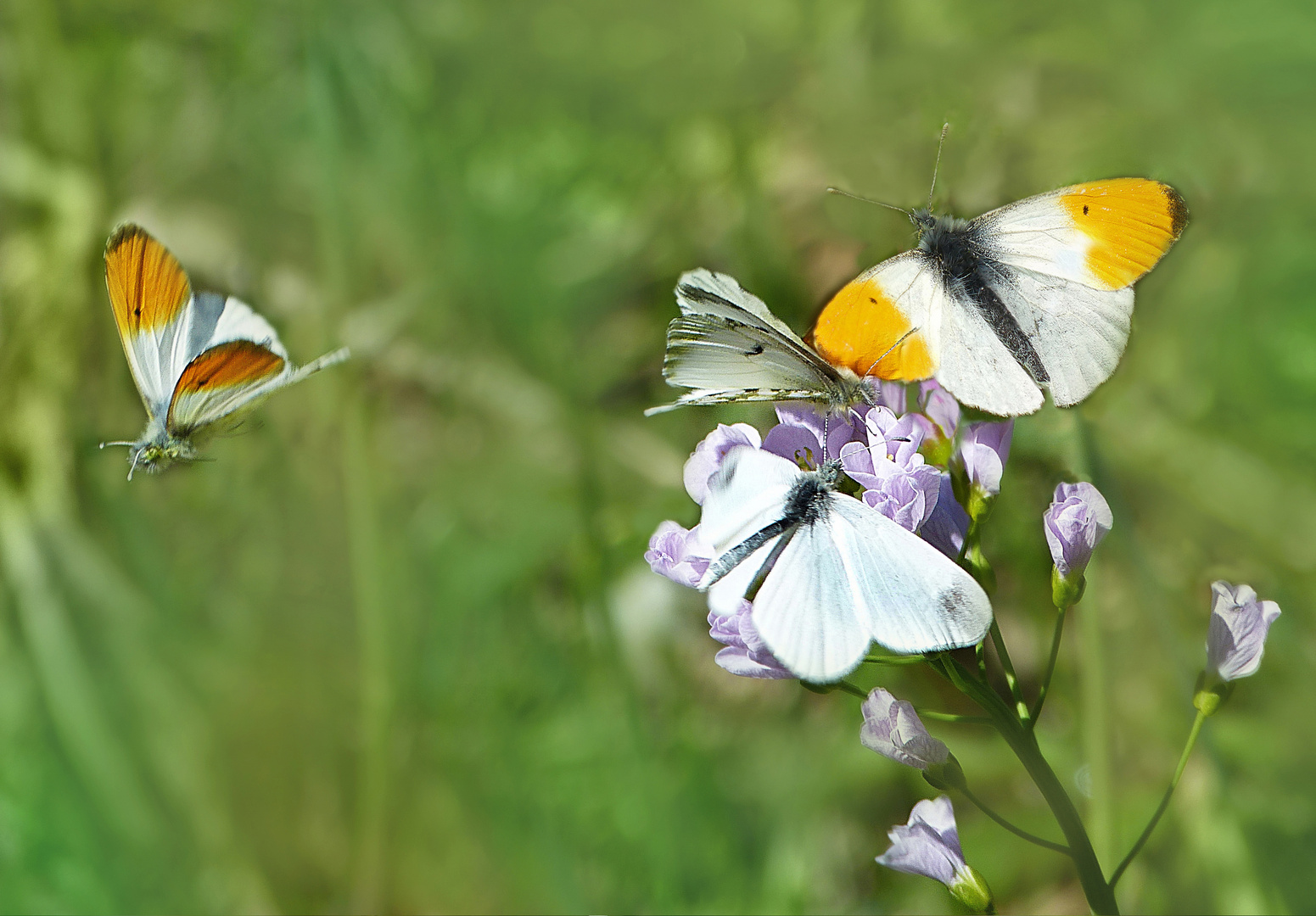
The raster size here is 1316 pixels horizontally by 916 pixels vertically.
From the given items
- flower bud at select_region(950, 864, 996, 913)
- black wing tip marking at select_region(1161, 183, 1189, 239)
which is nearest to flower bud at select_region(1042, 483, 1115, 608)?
flower bud at select_region(950, 864, 996, 913)

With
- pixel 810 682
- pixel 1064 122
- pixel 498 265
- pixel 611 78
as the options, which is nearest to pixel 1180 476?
pixel 1064 122

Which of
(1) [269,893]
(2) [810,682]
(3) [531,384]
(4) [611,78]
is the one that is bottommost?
(1) [269,893]

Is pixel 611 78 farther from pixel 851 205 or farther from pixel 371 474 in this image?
pixel 371 474

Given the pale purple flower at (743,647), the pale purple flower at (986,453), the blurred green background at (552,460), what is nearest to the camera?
the pale purple flower at (743,647)

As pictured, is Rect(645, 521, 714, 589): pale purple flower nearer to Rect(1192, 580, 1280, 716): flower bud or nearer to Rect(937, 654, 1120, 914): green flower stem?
Rect(937, 654, 1120, 914): green flower stem

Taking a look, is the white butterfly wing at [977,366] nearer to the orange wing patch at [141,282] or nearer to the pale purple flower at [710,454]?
the pale purple flower at [710,454]

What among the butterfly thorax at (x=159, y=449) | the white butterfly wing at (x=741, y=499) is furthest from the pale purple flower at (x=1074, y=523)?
the butterfly thorax at (x=159, y=449)

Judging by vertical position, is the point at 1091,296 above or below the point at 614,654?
above
